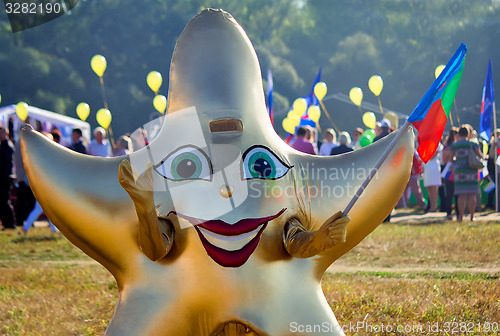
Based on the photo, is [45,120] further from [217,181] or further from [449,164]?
[217,181]

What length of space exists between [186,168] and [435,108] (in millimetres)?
1387

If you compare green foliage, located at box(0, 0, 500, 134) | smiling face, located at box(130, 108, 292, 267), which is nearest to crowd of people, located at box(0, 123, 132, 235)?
smiling face, located at box(130, 108, 292, 267)

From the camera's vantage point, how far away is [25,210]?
413 inches

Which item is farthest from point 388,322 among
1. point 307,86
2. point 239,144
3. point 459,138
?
point 307,86

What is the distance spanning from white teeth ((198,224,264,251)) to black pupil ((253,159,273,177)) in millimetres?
341

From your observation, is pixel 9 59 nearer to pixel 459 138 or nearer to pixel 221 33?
pixel 459 138

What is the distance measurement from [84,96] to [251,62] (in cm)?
2936

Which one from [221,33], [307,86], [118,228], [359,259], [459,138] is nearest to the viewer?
[118,228]

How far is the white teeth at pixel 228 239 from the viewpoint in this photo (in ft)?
10.0

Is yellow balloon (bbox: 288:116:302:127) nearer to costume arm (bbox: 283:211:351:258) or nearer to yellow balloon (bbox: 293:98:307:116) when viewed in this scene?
yellow balloon (bbox: 293:98:307:116)

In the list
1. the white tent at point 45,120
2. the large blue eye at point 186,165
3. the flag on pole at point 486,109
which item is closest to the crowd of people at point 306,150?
the flag on pole at point 486,109

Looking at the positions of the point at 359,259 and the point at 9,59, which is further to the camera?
the point at 9,59

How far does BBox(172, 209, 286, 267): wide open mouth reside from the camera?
304 centimetres

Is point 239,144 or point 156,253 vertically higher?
point 239,144
